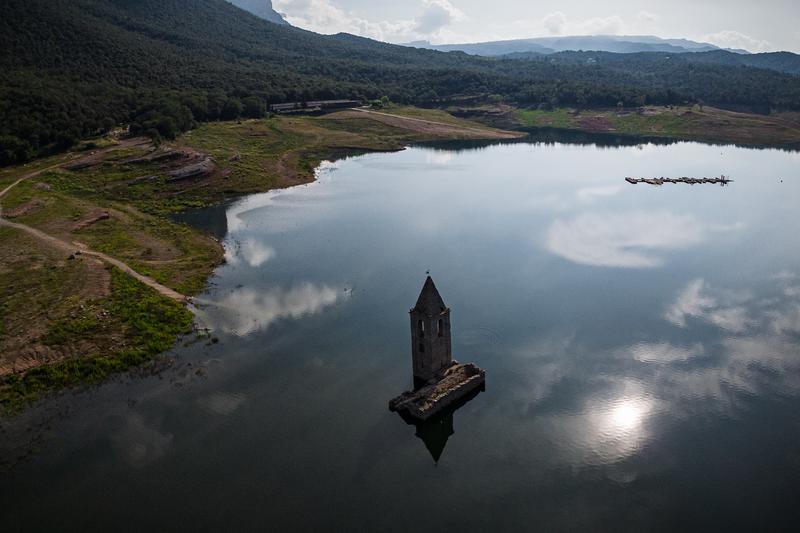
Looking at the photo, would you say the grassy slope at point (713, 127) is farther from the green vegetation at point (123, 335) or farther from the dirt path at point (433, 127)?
the green vegetation at point (123, 335)

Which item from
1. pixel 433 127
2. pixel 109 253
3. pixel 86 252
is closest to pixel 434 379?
pixel 109 253

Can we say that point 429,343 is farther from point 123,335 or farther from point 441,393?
point 123,335

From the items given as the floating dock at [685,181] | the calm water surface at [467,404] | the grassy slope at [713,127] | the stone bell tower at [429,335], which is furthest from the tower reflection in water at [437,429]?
the grassy slope at [713,127]

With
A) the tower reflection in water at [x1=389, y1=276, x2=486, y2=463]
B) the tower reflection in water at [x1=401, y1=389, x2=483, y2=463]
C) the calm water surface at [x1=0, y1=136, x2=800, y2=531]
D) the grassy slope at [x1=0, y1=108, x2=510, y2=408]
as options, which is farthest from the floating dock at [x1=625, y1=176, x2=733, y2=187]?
the tower reflection in water at [x1=401, y1=389, x2=483, y2=463]

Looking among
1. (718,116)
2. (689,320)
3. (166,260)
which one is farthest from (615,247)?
(718,116)

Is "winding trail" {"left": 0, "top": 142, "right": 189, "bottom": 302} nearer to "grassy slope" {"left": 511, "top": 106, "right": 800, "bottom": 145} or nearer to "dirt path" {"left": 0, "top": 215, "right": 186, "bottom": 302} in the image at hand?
"dirt path" {"left": 0, "top": 215, "right": 186, "bottom": 302}

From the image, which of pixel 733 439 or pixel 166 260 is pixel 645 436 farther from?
pixel 166 260
